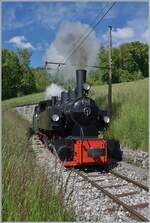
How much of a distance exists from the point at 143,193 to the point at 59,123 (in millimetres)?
3772

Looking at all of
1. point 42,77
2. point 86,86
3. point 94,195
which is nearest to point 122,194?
point 94,195

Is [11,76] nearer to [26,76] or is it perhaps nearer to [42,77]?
[26,76]

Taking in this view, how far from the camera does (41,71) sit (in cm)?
1895

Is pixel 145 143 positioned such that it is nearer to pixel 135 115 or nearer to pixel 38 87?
pixel 135 115

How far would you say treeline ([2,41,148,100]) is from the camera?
1628 centimetres

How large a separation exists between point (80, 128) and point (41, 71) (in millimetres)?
10373

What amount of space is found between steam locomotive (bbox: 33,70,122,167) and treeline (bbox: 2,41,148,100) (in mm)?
3520

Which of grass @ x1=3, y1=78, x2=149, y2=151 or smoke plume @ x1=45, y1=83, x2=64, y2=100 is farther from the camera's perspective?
smoke plume @ x1=45, y1=83, x2=64, y2=100

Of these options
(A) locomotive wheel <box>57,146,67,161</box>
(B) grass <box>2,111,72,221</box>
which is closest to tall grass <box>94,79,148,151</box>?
(A) locomotive wheel <box>57,146,67,161</box>

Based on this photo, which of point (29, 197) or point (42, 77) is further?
point (42, 77)

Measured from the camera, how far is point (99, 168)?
347 inches

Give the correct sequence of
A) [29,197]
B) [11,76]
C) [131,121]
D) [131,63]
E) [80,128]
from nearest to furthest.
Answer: [29,197], [80,128], [131,121], [11,76], [131,63]

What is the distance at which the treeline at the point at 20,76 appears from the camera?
15.8 m

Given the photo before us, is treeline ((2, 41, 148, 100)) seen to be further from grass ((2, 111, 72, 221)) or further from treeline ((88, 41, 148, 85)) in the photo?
grass ((2, 111, 72, 221))
